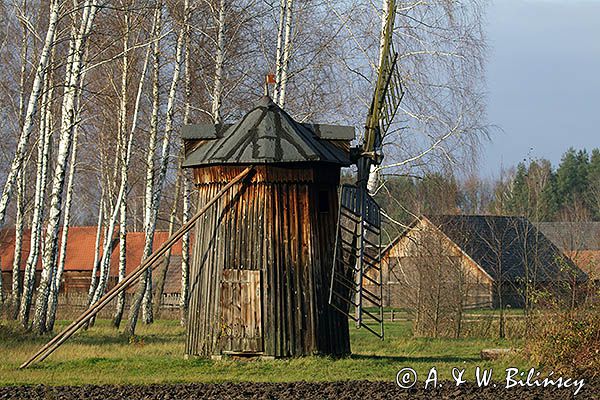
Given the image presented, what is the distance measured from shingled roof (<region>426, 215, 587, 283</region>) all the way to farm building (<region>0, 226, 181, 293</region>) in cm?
1640

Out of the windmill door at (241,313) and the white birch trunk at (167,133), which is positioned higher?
the white birch trunk at (167,133)

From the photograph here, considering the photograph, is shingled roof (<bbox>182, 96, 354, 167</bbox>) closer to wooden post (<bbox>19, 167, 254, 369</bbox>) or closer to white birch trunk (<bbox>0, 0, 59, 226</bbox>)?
wooden post (<bbox>19, 167, 254, 369</bbox>)

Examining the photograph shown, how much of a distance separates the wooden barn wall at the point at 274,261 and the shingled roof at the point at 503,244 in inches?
555

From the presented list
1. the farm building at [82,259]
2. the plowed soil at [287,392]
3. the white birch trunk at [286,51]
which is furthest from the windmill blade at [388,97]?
the farm building at [82,259]

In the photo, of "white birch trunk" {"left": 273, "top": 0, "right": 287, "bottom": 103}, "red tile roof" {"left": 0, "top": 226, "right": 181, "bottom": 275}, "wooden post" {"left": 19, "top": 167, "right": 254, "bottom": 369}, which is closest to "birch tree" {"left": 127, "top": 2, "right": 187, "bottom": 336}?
"white birch trunk" {"left": 273, "top": 0, "right": 287, "bottom": 103}

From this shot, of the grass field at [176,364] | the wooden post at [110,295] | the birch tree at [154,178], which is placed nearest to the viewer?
the grass field at [176,364]

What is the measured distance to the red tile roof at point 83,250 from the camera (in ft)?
194

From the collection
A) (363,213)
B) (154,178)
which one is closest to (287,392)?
(363,213)

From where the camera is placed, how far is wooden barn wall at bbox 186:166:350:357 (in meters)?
20.4

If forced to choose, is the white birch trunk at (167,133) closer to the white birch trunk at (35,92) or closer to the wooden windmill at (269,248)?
the white birch trunk at (35,92)

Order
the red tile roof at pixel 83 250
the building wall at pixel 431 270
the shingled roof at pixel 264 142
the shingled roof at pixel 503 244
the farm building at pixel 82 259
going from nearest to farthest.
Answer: the shingled roof at pixel 264 142, the building wall at pixel 431 270, the shingled roof at pixel 503 244, the farm building at pixel 82 259, the red tile roof at pixel 83 250

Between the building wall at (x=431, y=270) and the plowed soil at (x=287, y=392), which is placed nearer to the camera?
the plowed soil at (x=287, y=392)

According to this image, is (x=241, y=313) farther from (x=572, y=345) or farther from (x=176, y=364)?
(x=572, y=345)

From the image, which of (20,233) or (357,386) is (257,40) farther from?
(357,386)
